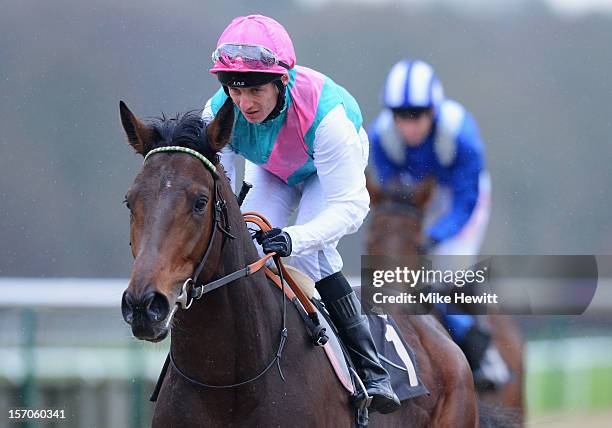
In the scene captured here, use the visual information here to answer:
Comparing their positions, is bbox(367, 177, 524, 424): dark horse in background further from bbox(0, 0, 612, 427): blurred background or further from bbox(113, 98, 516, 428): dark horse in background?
bbox(113, 98, 516, 428): dark horse in background

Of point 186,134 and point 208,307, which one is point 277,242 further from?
point 186,134

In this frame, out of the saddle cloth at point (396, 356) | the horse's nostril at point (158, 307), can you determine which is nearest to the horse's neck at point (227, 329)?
the horse's nostril at point (158, 307)

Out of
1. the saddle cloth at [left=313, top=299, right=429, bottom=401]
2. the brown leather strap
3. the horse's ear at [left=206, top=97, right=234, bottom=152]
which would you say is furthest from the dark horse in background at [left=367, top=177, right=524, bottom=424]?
the horse's ear at [left=206, top=97, right=234, bottom=152]

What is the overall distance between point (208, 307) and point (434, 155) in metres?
2.44

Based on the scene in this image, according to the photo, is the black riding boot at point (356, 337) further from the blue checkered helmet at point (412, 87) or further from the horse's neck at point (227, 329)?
the blue checkered helmet at point (412, 87)

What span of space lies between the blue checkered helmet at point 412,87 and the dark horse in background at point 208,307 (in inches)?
87.9

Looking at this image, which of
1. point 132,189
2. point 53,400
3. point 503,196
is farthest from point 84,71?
point 132,189

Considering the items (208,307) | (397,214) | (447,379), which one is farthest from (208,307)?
(397,214)

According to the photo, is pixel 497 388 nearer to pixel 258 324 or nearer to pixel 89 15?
pixel 258 324

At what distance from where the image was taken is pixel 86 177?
4637mm

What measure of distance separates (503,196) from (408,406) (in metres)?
2.27

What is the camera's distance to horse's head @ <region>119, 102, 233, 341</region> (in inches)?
81.9

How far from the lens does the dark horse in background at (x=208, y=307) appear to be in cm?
216

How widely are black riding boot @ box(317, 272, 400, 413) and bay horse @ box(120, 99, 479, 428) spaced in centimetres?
14
